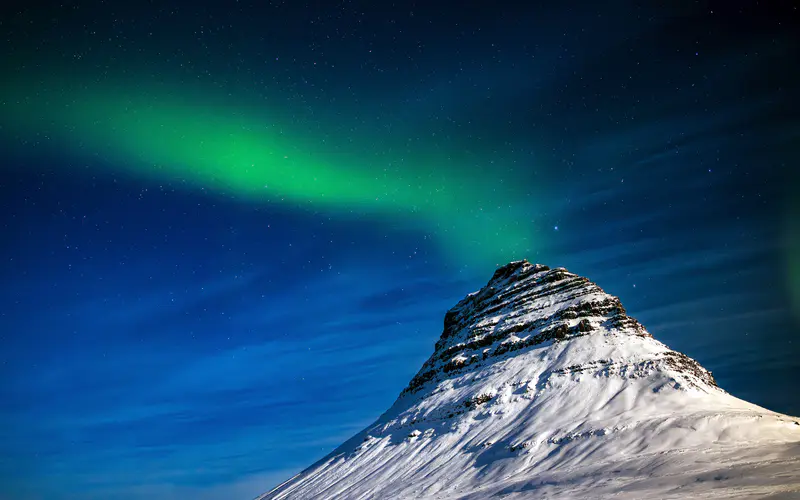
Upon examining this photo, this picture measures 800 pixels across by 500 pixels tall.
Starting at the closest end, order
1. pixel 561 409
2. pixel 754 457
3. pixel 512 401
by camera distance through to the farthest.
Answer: pixel 754 457
pixel 561 409
pixel 512 401

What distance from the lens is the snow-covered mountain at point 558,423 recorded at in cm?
4222

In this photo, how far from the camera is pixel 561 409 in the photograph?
7306 cm

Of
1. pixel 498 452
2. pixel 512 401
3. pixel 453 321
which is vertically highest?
pixel 453 321

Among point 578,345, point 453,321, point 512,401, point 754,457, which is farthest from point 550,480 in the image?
point 453,321

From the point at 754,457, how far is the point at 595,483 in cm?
1374

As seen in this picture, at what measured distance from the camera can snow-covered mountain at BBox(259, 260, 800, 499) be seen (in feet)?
139

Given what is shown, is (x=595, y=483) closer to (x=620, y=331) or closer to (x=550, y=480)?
(x=550, y=480)

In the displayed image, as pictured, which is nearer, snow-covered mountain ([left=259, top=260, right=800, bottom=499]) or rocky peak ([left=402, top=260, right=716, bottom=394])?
snow-covered mountain ([left=259, top=260, right=800, bottom=499])

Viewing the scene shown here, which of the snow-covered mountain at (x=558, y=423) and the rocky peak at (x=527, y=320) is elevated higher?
the rocky peak at (x=527, y=320)

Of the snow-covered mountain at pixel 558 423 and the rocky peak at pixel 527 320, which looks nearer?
the snow-covered mountain at pixel 558 423

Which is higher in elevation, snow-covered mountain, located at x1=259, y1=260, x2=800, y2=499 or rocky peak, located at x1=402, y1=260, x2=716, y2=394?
rocky peak, located at x1=402, y1=260, x2=716, y2=394

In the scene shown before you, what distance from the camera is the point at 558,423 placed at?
68812 mm

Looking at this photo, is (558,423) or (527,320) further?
(527,320)

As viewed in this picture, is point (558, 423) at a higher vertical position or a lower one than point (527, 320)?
lower
